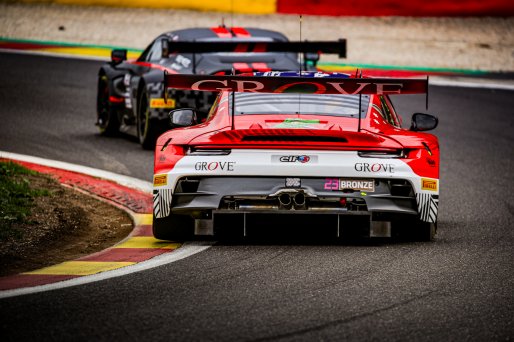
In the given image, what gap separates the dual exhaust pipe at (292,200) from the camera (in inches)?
318

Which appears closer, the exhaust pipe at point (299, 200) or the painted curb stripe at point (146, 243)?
the exhaust pipe at point (299, 200)

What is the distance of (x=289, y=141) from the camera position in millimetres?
8219

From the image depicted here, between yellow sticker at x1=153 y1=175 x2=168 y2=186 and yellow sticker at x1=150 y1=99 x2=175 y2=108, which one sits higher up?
yellow sticker at x1=150 y1=99 x2=175 y2=108

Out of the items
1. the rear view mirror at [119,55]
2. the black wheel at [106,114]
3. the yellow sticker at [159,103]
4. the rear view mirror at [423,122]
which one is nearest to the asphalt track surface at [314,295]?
the rear view mirror at [423,122]

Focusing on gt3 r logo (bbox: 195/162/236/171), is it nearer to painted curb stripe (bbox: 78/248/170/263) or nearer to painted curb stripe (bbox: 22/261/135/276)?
painted curb stripe (bbox: 78/248/170/263)

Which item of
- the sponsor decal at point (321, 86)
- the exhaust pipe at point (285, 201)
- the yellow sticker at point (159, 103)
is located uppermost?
→ the sponsor decal at point (321, 86)

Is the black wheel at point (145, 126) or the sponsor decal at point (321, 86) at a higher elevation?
the sponsor decal at point (321, 86)

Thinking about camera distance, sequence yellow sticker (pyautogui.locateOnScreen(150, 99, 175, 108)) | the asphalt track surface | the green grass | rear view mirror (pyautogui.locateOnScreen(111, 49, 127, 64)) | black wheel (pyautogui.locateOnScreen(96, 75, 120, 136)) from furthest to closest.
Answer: black wheel (pyautogui.locateOnScreen(96, 75, 120, 136)) < rear view mirror (pyautogui.locateOnScreen(111, 49, 127, 64)) < yellow sticker (pyautogui.locateOnScreen(150, 99, 175, 108)) < the green grass < the asphalt track surface

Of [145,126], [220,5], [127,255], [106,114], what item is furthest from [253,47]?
[220,5]

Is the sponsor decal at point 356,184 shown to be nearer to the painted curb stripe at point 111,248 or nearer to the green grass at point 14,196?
the painted curb stripe at point 111,248

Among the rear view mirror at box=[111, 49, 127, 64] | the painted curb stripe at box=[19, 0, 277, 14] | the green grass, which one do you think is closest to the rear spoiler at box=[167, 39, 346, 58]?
the rear view mirror at box=[111, 49, 127, 64]

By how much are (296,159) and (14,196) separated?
295cm

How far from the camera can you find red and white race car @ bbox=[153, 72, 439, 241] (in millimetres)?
8102

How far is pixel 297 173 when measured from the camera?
808 cm
